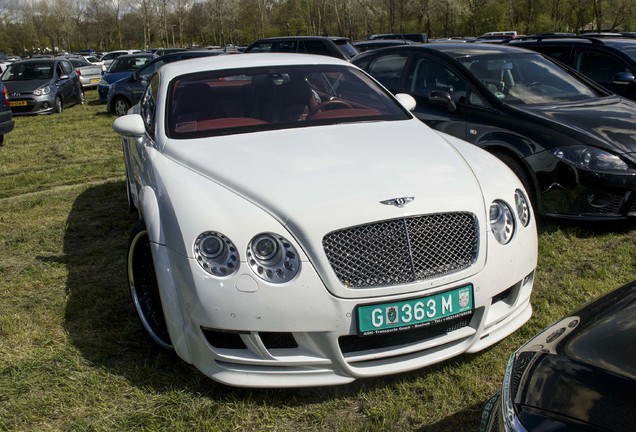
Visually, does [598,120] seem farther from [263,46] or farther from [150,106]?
[263,46]

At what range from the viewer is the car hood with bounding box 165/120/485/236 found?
269 centimetres

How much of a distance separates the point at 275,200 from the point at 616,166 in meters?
2.97

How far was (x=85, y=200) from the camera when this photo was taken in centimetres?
648

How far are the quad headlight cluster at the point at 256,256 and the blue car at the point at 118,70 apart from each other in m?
15.2

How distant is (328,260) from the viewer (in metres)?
2.58

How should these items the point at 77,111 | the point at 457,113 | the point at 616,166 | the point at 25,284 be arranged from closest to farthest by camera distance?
1. the point at 25,284
2. the point at 616,166
3. the point at 457,113
4. the point at 77,111

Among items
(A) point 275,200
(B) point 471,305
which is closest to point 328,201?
(A) point 275,200

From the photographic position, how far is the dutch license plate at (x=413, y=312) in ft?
8.39

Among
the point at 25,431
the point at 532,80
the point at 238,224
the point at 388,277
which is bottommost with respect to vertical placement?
the point at 25,431

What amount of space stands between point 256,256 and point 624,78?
218 inches

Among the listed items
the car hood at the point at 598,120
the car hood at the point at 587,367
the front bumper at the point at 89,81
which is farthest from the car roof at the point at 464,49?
the front bumper at the point at 89,81

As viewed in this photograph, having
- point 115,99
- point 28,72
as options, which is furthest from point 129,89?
point 28,72

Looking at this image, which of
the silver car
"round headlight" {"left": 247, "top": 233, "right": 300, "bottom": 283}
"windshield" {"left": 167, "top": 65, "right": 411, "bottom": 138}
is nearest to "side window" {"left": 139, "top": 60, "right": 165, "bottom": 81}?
the silver car

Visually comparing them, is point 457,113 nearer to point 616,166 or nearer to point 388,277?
point 616,166
